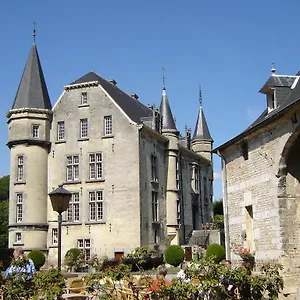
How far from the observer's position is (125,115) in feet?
111

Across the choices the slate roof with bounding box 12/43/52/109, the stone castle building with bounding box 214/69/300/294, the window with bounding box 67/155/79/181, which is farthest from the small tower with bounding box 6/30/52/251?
the stone castle building with bounding box 214/69/300/294

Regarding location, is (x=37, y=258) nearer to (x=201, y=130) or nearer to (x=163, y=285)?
(x=201, y=130)

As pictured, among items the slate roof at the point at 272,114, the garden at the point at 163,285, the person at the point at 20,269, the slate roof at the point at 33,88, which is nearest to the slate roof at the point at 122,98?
the slate roof at the point at 33,88

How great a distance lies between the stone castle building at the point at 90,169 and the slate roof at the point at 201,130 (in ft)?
36.4

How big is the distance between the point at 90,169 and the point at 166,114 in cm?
772

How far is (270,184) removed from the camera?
16.3 m

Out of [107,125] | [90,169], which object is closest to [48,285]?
[90,169]

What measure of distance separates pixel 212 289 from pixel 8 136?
28688 millimetres

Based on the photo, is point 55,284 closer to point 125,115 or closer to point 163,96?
point 125,115

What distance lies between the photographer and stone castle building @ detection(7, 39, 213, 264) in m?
33.2

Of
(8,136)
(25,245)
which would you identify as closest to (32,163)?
(8,136)

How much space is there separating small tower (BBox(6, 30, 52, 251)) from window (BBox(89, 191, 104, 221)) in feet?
11.2

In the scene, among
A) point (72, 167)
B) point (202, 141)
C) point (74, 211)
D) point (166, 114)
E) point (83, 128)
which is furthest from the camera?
point (202, 141)

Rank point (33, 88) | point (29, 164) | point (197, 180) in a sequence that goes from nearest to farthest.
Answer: point (29, 164) < point (33, 88) < point (197, 180)
